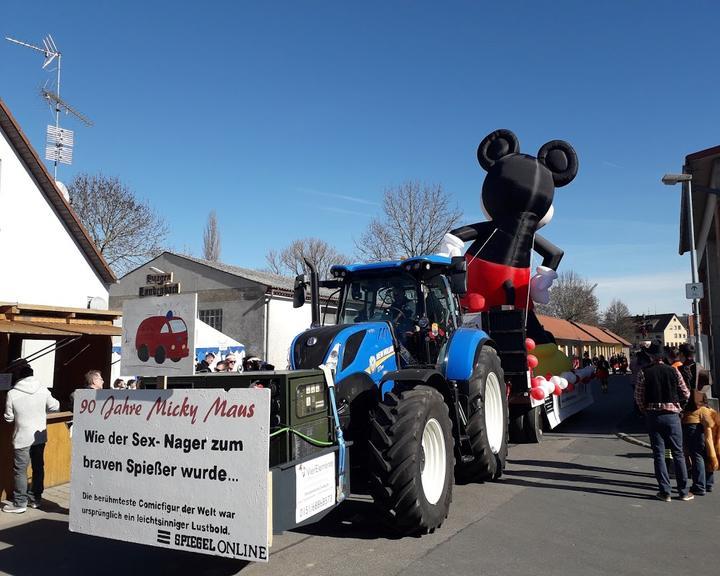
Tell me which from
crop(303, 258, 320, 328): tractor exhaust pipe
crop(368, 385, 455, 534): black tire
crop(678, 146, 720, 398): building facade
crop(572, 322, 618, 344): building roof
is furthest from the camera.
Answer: crop(572, 322, 618, 344): building roof

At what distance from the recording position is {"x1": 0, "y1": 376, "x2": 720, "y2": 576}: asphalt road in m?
4.63

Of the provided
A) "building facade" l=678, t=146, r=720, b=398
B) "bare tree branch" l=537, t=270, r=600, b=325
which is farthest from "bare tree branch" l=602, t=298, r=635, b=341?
"building facade" l=678, t=146, r=720, b=398

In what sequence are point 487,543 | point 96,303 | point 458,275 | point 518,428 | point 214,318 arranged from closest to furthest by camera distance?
point 487,543 → point 458,275 → point 518,428 → point 96,303 → point 214,318

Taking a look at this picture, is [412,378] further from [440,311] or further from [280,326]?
[280,326]

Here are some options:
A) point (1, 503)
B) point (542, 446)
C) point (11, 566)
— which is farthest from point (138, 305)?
point (542, 446)

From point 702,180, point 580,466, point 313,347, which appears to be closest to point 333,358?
point 313,347

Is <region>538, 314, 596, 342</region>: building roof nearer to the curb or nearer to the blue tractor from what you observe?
the curb

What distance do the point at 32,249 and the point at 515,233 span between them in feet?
34.7

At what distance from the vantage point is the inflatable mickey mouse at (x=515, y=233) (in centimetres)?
1227

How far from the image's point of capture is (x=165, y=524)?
411cm

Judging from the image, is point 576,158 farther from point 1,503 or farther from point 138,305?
point 1,503

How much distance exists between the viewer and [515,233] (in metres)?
12.7

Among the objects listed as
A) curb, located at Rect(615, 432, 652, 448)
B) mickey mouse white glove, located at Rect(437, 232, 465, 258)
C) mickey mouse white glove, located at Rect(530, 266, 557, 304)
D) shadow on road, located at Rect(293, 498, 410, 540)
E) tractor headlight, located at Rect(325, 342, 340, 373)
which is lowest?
curb, located at Rect(615, 432, 652, 448)

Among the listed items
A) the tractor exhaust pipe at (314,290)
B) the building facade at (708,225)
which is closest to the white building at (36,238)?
the tractor exhaust pipe at (314,290)
